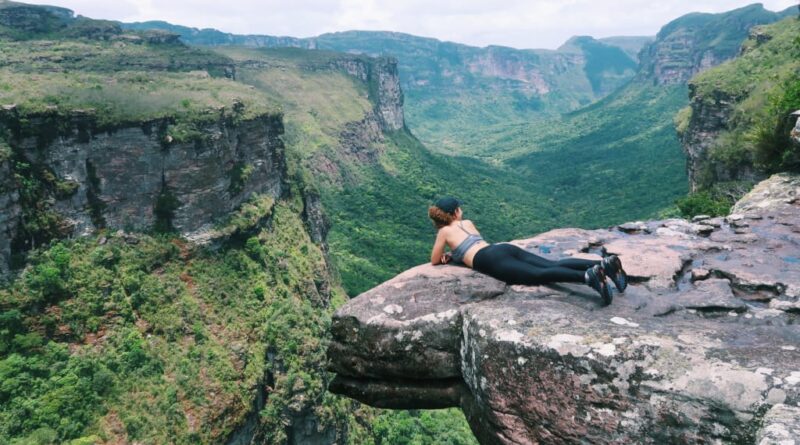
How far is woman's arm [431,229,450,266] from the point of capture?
7.48 meters

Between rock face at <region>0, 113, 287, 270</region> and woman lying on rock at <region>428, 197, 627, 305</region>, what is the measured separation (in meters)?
26.9

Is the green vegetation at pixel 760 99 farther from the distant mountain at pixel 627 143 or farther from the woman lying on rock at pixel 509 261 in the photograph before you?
the distant mountain at pixel 627 143

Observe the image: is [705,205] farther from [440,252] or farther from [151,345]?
[151,345]

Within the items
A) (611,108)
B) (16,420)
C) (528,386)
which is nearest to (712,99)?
(528,386)

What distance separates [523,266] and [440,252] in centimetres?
129

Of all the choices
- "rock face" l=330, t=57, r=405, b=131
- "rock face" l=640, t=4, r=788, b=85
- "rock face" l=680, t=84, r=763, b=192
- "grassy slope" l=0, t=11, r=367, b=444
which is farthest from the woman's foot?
"rock face" l=640, t=4, r=788, b=85

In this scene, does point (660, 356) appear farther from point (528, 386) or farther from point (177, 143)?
point (177, 143)

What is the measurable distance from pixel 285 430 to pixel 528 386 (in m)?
32.4

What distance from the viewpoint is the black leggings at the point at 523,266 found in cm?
649

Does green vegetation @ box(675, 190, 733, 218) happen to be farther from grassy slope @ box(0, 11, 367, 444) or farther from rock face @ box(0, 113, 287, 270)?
rock face @ box(0, 113, 287, 270)

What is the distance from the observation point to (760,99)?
25.5 m

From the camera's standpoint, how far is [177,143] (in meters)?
33.0

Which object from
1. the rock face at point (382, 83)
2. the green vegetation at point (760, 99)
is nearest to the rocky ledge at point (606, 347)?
the green vegetation at point (760, 99)

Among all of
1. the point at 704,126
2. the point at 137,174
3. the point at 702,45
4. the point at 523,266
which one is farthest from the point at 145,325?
the point at 702,45
